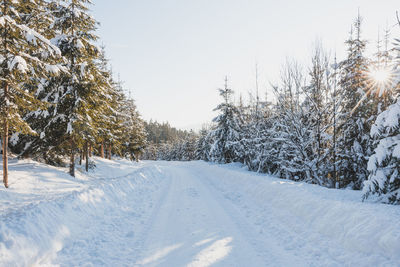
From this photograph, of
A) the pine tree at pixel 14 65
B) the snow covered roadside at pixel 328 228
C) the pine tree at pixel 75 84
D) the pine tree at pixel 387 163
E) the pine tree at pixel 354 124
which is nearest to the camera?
the snow covered roadside at pixel 328 228

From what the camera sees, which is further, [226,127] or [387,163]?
[226,127]

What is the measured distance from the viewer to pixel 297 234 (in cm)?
573

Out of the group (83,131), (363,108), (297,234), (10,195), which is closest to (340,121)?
(363,108)

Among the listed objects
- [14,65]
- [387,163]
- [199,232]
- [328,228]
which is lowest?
[199,232]

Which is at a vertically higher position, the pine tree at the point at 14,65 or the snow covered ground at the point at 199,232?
the pine tree at the point at 14,65

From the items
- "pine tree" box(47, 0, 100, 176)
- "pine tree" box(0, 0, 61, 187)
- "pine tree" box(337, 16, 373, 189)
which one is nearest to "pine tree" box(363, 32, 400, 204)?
"pine tree" box(337, 16, 373, 189)

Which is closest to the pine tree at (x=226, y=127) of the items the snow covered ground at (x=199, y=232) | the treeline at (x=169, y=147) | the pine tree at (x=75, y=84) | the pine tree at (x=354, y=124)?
the pine tree at (x=354, y=124)

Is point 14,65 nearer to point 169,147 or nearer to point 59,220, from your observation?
point 59,220

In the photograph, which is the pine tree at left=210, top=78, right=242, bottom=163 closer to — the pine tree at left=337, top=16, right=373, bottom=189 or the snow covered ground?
the pine tree at left=337, top=16, right=373, bottom=189

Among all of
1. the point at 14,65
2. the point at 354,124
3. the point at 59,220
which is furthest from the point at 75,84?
the point at 354,124

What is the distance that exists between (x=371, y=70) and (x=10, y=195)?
19845 mm

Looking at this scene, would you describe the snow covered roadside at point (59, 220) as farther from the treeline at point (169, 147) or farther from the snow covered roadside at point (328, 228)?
the treeline at point (169, 147)

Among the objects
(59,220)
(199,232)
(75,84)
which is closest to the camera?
(59,220)

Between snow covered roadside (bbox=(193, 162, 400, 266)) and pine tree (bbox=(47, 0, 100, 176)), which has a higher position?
pine tree (bbox=(47, 0, 100, 176))
